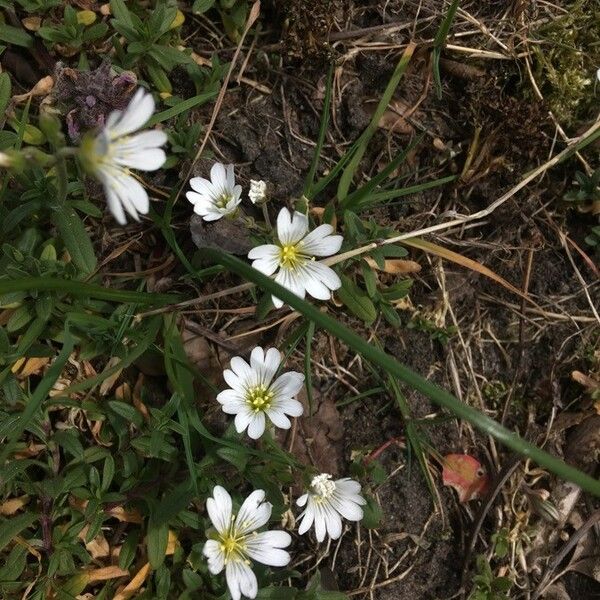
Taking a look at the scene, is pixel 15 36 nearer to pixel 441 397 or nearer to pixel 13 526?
pixel 13 526

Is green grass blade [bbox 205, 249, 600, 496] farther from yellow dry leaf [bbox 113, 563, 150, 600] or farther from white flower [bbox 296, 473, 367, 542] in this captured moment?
yellow dry leaf [bbox 113, 563, 150, 600]

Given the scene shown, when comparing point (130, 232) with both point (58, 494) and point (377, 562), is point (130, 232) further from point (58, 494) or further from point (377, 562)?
point (377, 562)

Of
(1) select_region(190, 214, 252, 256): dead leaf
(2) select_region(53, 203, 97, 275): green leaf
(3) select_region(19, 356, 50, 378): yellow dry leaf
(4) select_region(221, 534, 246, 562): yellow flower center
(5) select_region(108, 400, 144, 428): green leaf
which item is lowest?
(4) select_region(221, 534, 246, 562): yellow flower center

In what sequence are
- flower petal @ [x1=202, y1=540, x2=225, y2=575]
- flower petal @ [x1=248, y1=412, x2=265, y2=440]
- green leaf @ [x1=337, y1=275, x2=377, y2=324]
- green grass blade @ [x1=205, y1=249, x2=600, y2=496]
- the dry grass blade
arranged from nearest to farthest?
green grass blade @ [x1=205, y1=249, x2=600, y2=496] → flower petal @ [x1=202, y1=540, x2=225, y2=575] → flower petal @ [x1=248, y1=412, x2=265, y2=440] → green leaf @ [x1=337, y1=275, x2=377, y2=324] → the dry grass blade

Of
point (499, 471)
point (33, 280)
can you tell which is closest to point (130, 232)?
point (33, 280)

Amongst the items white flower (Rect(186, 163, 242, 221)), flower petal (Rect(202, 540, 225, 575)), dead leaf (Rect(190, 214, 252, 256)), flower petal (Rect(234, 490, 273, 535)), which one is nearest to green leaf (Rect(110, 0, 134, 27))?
white flower (Rect(186, 163, 242, 221))

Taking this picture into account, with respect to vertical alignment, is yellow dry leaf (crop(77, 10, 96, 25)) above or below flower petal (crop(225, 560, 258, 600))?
above

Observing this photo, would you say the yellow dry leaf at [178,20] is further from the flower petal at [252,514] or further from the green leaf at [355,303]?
the flower petal at [252,514]
